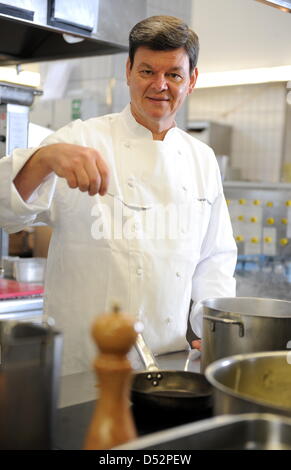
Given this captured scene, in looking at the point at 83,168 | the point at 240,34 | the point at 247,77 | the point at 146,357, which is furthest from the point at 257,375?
the point at 240,34

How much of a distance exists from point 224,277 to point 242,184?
2.74 meters

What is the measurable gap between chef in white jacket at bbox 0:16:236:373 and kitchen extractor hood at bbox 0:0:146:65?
2.61 feet

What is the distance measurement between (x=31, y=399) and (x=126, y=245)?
45.0 inches

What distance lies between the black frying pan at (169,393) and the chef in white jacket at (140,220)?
551 mm

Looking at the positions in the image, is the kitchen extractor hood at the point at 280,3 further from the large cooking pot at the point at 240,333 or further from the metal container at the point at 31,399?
the metal container at the point at 31,399

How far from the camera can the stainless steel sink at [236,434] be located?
2.49 feet

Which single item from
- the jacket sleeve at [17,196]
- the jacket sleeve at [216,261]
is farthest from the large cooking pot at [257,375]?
the jacket sleeve at [216,261]

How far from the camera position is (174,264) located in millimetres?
1928

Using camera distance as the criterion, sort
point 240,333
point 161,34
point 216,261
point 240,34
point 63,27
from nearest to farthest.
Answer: point 240,333 → point 161,34 → point 216,261 → point 63,27 → point 240,34

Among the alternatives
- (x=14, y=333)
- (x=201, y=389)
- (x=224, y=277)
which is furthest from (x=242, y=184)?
(x=14, y=333)

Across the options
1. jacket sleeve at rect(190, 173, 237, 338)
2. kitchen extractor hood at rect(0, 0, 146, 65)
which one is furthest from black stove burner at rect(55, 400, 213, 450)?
kitchen extractor hood at rect(0, 0, 146, 65)

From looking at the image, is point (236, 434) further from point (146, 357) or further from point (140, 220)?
point (140, 220)

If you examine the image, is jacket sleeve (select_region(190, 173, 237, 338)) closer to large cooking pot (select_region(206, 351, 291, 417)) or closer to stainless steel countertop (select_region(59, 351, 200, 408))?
stainless steel countertop (select_region(59, 351, 200, 408))

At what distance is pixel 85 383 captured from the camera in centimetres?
141
